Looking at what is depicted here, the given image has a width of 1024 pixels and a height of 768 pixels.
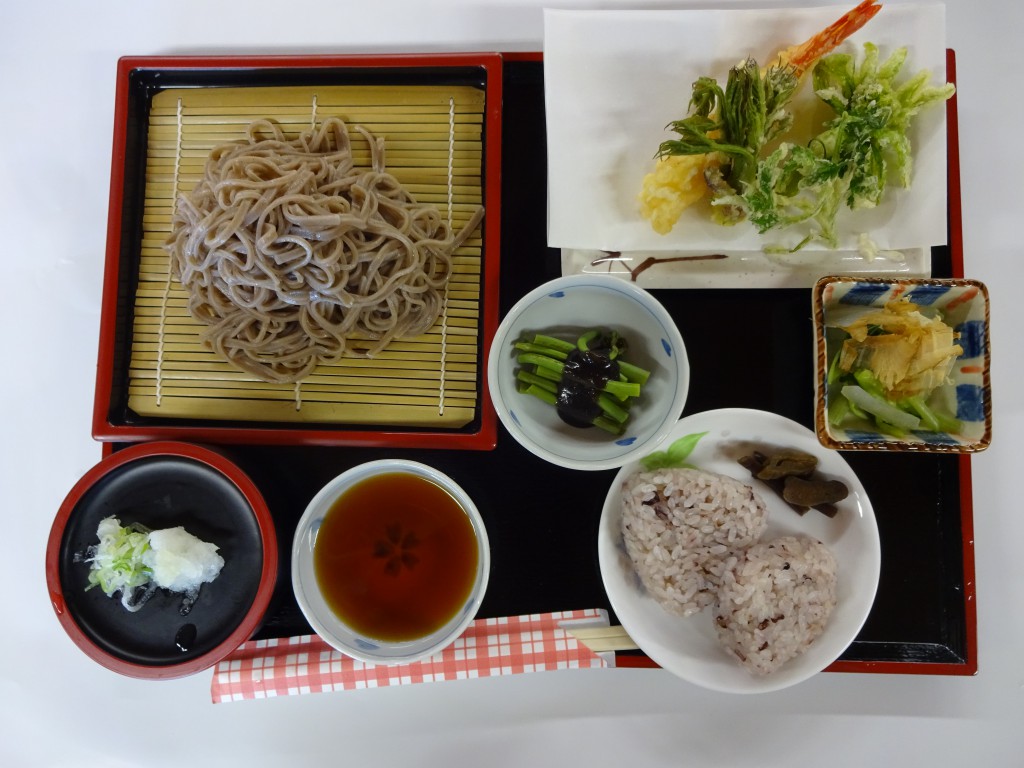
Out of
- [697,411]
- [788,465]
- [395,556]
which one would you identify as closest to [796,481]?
[788,465]

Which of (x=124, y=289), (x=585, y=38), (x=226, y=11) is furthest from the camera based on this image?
(x=226, y=11)

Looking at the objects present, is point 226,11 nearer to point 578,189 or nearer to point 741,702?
point 578,189

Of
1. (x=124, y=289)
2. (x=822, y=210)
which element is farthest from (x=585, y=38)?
(x=124, y=289)

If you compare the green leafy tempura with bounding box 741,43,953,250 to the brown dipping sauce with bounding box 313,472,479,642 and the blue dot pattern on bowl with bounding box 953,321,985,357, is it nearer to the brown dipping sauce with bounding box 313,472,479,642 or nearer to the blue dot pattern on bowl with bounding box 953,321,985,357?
the blue dot pattern on bowl with bounding box 953,321,985,357

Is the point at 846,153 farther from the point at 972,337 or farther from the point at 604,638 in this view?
the point at 604,638

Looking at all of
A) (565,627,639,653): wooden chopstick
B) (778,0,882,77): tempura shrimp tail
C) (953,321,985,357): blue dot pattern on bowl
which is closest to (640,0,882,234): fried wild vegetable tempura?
(778,0,882,77): tempura shrimp tail

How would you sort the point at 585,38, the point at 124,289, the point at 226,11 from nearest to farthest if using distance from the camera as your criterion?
the point at 585,38 < the point at 124,289 < the point at 226,11

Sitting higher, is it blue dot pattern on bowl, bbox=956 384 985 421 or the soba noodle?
the soba noodle
